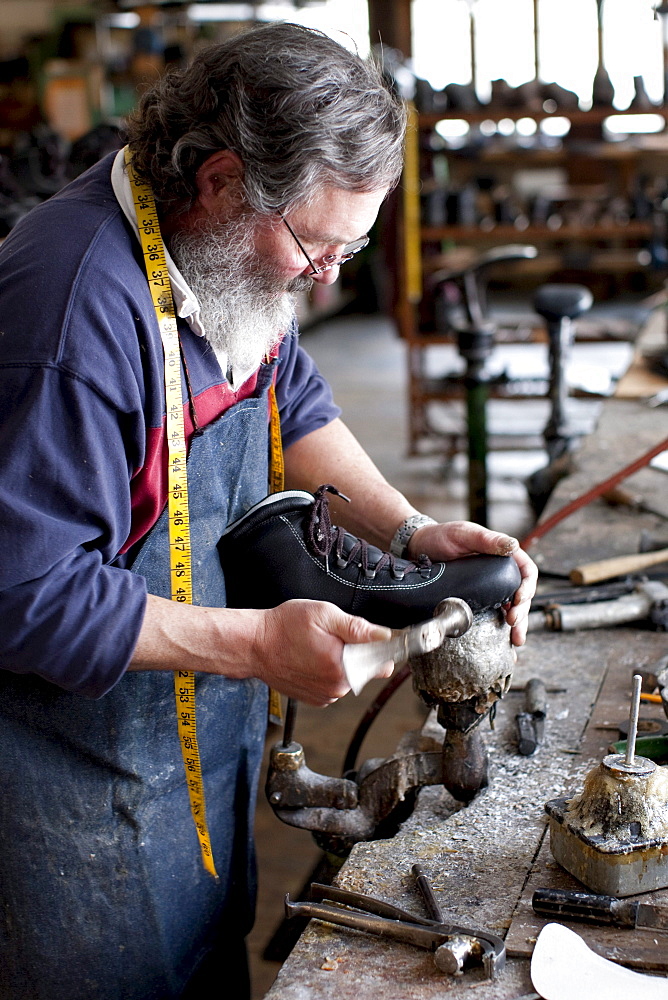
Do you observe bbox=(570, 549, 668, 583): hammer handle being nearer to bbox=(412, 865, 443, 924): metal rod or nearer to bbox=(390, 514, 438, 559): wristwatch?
bbox=(390, 514, 438, 559): wristwatch

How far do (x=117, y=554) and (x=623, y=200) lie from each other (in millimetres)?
5759

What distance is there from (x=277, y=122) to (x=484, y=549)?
0.69 meters

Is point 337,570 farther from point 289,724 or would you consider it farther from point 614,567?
point 614,567

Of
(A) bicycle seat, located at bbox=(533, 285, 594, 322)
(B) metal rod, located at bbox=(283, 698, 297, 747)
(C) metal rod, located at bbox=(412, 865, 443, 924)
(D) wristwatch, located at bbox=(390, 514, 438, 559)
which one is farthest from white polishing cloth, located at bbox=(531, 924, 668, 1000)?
(A) bicycle seat, located at bbox=(533, 285, 594, 322)

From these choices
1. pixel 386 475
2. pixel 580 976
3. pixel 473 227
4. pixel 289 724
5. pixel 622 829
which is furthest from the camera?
pixel 386 475

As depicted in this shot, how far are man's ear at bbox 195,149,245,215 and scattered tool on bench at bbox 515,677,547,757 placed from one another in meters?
0.94

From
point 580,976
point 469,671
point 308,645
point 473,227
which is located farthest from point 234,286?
point 473,227

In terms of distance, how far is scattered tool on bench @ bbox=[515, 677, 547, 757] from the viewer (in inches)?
64.4

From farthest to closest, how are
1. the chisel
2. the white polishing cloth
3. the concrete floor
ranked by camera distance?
1. the concrete floor
2. the chisel
3. the white polishing cloth

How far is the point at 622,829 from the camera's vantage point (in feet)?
4.02

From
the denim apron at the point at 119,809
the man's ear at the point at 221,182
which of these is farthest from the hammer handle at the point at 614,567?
the man's ear at the point at 221,182

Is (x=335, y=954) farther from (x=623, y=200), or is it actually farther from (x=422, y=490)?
(x=623, y=200)

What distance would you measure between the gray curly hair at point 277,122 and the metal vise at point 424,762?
0.64 meters

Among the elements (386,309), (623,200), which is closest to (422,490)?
(623,200)
